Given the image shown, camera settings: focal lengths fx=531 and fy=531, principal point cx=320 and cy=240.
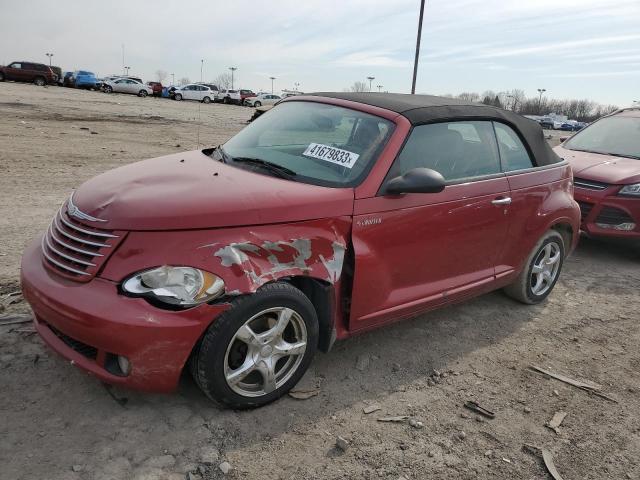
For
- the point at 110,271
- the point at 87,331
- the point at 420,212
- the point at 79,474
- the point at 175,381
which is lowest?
the point at 79,474

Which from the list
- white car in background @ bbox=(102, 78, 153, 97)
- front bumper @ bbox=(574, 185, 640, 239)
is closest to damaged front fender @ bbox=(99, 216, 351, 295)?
front bumper @ bbox=(574, 185, 640, 239)

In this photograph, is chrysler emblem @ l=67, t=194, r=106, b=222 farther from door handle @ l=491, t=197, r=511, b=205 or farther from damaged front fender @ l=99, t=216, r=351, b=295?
door handle @ l=491, t=197, r=511, b=205

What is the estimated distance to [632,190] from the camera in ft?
20.2

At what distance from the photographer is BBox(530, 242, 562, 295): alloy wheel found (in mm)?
4699

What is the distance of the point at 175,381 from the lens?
267 centimetres

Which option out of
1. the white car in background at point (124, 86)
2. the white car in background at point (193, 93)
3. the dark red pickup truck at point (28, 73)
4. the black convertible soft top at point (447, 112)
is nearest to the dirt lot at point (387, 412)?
the black convertible soft top at point (447, 112)

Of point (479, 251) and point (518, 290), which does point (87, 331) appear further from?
point (518, 290)

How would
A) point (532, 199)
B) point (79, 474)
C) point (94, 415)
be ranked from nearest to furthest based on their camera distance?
point (79, 474) → point (94, 415) → point (532, 199)

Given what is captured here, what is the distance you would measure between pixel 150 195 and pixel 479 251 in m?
2.40

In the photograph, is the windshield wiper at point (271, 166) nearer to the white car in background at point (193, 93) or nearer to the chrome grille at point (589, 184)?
the chrome grille at point (589, 184)

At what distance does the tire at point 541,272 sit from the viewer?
4586 millimetres

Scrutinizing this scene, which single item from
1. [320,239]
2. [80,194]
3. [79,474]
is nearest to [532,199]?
[320,239]

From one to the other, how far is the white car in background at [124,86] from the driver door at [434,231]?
47431mm

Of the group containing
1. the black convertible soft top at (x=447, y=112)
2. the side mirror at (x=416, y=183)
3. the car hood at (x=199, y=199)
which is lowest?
the car hood at (x=199, y=199)
